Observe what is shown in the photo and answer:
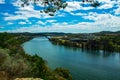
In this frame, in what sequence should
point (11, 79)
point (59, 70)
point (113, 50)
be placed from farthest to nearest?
point (113, 50), point (59, 70), point (11, 79)

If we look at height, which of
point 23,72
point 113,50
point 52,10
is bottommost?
point 113,50

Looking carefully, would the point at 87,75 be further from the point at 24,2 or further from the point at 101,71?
the point at 24,2

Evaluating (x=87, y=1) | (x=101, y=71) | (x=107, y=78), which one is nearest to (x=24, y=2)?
(x=87, y=1)

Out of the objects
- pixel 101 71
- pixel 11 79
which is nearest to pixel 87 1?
pixel 11 79

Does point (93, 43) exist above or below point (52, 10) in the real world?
below

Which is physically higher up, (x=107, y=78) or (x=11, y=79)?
(x=11, y=79)

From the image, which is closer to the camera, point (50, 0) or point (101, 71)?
point (50, 0)

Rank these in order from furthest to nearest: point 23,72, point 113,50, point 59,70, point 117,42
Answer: point 117,42 < point 113,50 < point 59,70 < point 23,72

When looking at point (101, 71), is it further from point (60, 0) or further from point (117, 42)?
point (117, 42)

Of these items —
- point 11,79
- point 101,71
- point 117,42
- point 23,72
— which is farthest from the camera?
point 117,42
